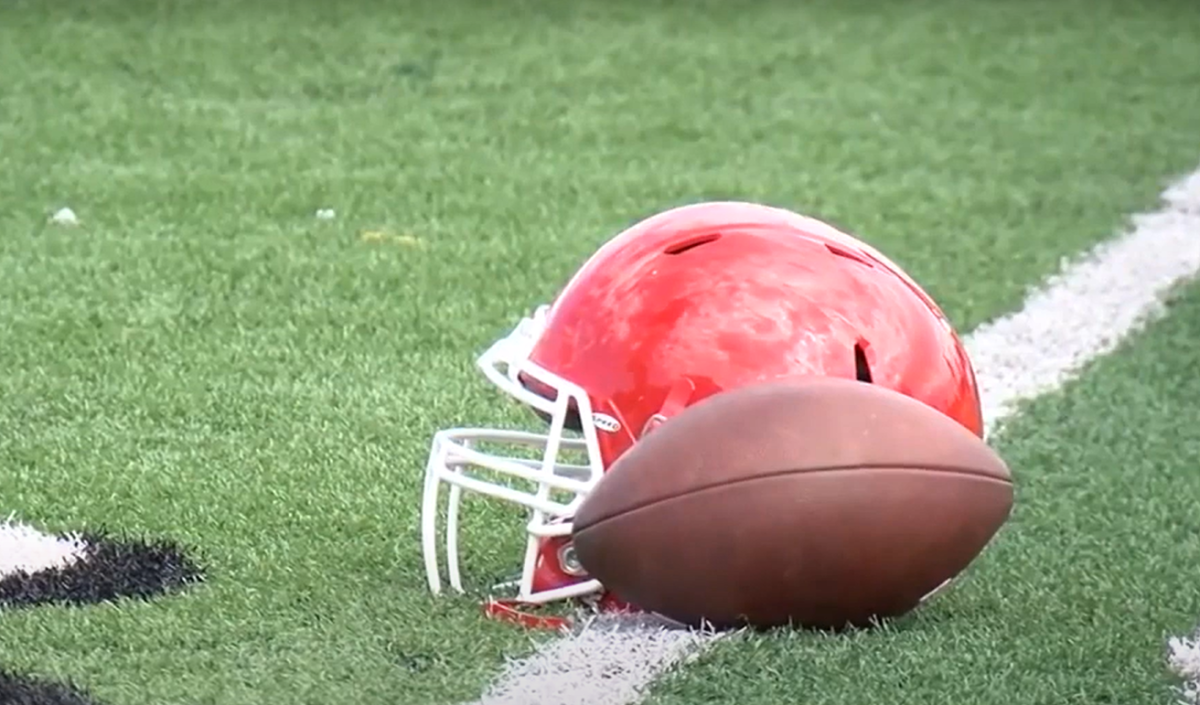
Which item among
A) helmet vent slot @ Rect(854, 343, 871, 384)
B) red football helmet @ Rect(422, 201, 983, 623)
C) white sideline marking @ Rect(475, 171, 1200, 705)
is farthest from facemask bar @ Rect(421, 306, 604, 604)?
helmet vent slot @ Rect(854, 343, 871, 384)

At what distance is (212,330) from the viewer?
4141mm

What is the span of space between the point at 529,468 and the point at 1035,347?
2.02m

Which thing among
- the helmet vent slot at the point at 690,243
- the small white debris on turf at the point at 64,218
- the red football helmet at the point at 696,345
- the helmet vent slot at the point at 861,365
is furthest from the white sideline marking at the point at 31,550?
the small white debris on turf at the point at 64,218

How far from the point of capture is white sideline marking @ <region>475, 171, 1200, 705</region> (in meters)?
2.42

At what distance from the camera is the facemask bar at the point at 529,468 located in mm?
2482

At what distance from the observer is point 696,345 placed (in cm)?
248

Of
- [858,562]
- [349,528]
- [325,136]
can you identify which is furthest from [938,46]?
[858,562]

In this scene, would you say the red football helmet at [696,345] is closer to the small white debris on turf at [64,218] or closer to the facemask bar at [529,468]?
the facemask bar at [529,468]

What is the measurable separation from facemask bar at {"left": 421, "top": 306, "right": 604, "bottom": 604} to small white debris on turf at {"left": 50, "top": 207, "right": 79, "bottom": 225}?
244cm

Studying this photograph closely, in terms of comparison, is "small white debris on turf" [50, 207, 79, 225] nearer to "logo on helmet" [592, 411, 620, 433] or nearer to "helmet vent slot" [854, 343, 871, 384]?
"logo on helmet" [592, 411, 620, 433]

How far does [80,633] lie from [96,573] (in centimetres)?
28

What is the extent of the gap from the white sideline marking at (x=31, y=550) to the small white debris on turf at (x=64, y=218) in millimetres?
1978

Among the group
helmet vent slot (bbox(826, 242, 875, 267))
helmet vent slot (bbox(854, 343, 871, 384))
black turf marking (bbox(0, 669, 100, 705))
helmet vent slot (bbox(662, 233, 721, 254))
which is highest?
helmet vent slot (bbox(662, 233, 721, 254))

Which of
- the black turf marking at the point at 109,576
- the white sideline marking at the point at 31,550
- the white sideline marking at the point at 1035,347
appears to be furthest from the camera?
the white sideline marking at the point at 31,550
